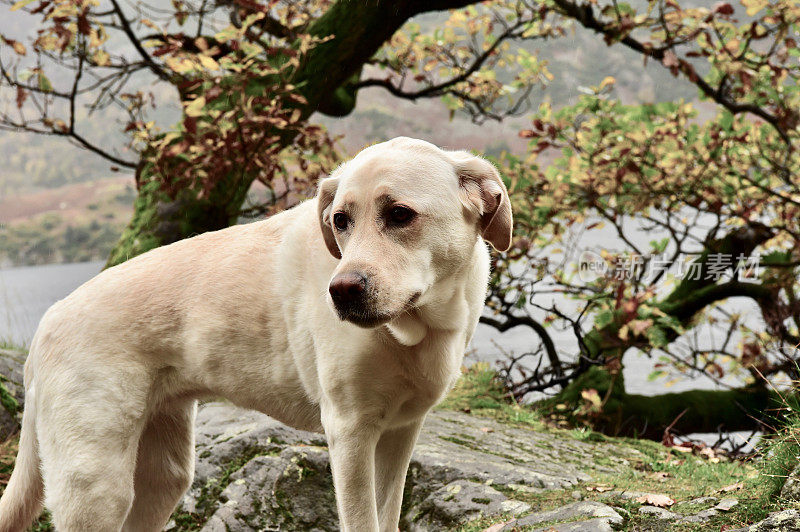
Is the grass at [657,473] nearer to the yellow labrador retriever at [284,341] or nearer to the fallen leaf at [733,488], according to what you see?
the fallen leaf at [733,488]

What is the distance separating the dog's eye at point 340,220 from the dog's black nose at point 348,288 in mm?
240

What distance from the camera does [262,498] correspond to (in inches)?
146

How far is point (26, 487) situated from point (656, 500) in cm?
242

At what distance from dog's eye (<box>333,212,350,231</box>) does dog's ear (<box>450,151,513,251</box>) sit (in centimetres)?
36

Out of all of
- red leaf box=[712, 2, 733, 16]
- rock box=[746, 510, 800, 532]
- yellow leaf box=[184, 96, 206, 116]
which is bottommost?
rock box=[746, 510, 800, 532]

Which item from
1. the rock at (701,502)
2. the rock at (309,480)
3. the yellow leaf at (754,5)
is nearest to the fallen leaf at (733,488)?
the rock at (701,502)

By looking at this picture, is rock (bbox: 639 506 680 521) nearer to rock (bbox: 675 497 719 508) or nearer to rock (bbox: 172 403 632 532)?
rock (bbox: 675 497 719 508)

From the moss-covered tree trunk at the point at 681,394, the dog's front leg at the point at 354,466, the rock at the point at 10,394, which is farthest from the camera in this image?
the moss-covered tree trunk at the point at 681,394

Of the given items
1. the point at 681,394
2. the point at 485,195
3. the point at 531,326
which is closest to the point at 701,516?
the point at 485,195

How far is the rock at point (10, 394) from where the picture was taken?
4379mm

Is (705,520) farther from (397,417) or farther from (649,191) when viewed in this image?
(649,191)

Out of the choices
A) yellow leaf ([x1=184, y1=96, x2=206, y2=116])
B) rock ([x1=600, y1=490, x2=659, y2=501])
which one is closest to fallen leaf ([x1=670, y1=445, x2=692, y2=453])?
rock ([x1=600, y1=490, x2=659, y2=501])

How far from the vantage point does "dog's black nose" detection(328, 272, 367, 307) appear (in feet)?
6.70

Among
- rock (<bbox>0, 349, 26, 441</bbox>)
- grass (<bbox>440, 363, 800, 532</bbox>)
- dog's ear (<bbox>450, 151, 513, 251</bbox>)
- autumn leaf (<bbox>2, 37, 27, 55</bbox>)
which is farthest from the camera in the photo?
autumn leaf (<bbox>2, 37, 27, 55</bbox>)
